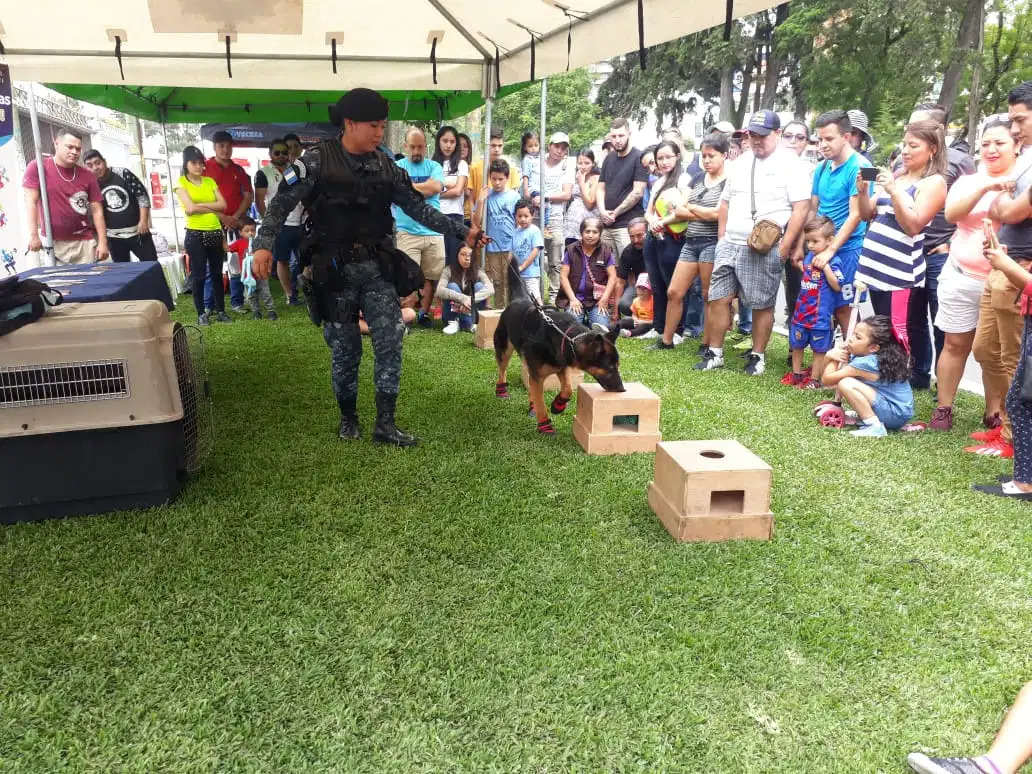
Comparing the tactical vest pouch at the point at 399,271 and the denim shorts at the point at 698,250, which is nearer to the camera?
the tactical vest pouch at the point at 399,271

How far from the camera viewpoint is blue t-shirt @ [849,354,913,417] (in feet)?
15.5

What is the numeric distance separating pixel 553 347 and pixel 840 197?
332 centimetres

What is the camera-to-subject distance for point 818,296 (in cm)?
582

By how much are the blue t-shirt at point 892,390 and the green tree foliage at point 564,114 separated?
3438 cm

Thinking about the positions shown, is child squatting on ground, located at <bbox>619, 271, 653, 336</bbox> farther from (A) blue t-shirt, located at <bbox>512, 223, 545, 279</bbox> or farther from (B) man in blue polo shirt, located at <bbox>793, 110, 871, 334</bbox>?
(B) man in blue polo shirt, located at <bbox>793, 110, 871, 334</bbox>

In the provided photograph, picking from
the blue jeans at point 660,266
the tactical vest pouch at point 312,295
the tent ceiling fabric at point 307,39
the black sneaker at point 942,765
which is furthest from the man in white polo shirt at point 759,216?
the black sneaker at point 942,765

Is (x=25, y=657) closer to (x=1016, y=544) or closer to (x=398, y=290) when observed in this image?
(x=398, y=290)

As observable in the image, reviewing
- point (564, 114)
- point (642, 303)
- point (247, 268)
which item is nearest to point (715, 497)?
point (642, 303)

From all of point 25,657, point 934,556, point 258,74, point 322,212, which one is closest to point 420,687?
point 25,657

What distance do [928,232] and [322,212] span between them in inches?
184

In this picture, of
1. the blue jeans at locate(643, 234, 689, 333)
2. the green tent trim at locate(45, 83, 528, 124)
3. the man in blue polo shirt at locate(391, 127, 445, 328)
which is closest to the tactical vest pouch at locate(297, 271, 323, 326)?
the man in blue polo shirt at locate(391, 127, 445, 328)

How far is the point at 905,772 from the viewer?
1942mm

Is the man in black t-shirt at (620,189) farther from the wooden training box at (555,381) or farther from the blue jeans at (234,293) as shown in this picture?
the blue jeans at (234,293)

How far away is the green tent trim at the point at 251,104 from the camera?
9.79 meters
